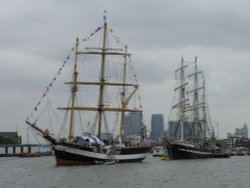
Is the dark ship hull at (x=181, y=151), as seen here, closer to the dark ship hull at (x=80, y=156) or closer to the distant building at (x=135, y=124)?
the distant building at (x=135, y=124)

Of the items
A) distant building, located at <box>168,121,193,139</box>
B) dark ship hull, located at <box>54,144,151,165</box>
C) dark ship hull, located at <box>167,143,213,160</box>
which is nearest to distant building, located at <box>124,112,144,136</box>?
dark ship hull, located at <box>54,144,151,165</box>

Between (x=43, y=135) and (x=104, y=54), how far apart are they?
24.7 meters

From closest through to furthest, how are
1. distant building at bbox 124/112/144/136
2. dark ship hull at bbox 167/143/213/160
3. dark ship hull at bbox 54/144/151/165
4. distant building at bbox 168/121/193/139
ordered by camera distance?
1. dark ship hull at bbox 54/144/151/165
2. distant building at bbox 124/112/144/136
3. dark ship hull at bbox 167/143/213/160
4. distant building at bbox 168/121/193/139

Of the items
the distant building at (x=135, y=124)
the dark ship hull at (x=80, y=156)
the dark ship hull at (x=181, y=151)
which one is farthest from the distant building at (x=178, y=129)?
the dark ship hull at (x=80, y=156)

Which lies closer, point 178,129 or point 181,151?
point 181,151

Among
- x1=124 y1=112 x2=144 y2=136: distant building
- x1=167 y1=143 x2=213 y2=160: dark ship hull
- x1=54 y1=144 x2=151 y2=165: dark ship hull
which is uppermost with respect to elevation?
x1=124 y1=112 x2=144 y2=136: distant building

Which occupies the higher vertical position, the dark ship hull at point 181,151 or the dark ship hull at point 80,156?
the dark ship hull at point 181,151

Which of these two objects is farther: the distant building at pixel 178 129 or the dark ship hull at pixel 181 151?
the distant building at pixel 178 129

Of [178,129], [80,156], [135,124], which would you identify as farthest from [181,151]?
[80,156]

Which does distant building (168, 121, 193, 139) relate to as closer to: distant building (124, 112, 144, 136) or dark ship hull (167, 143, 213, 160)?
dark ship hull (167, 143, 213, 160)

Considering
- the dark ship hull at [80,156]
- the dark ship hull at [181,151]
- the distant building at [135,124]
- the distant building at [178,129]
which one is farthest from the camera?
the distant building at [178,129]

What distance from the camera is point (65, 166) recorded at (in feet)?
328

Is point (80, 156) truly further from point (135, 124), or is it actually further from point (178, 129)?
point (178, 129)

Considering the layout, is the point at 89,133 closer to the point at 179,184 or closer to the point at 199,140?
the point at 179,184
